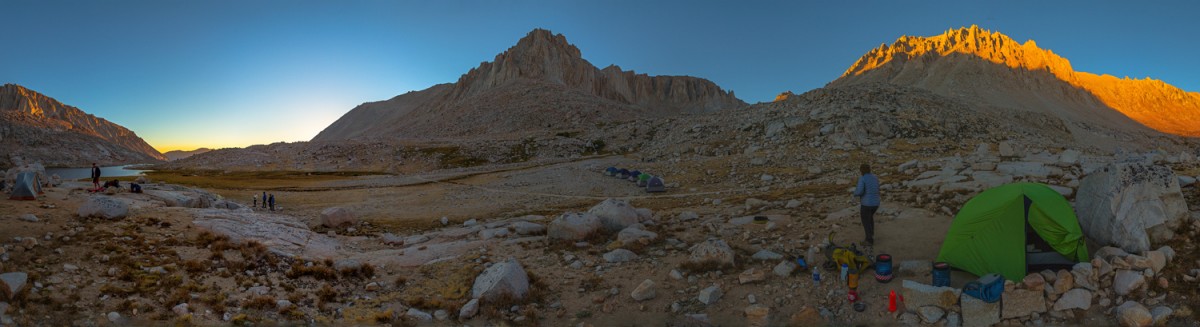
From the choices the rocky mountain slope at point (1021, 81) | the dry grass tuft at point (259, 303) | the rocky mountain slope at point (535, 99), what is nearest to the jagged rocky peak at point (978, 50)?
the rocky mountain slope at point (1021, 81)

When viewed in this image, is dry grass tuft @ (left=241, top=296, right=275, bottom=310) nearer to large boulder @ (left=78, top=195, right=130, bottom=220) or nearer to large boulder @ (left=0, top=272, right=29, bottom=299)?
large boulder @ (left=0, top=272, right=29, bottom=299)

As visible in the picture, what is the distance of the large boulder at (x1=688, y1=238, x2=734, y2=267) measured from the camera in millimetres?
11523

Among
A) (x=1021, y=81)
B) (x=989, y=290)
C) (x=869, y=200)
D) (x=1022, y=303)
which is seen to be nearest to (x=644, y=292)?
(x=989, y=290)

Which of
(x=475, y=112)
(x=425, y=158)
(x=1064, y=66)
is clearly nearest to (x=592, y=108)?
(x=475, y=112)

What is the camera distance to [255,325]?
923 centimetres

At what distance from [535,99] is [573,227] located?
112 metres

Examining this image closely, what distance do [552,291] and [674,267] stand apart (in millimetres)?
2801

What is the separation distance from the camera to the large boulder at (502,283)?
10523 millimetres

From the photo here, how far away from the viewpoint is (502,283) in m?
10.6

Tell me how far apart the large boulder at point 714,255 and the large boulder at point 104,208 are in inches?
621

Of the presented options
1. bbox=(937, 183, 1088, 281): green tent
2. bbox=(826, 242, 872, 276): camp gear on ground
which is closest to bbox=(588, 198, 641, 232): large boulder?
bbox=(826, 242, 872, 276): camp gear on ground

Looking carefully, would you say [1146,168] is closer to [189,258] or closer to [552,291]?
[552,291]

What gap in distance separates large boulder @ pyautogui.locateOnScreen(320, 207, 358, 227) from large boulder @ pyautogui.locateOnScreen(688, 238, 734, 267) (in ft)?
52.7

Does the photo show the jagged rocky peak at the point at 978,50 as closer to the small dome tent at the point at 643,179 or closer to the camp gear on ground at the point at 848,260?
the small dome tent at the point at 643,179
